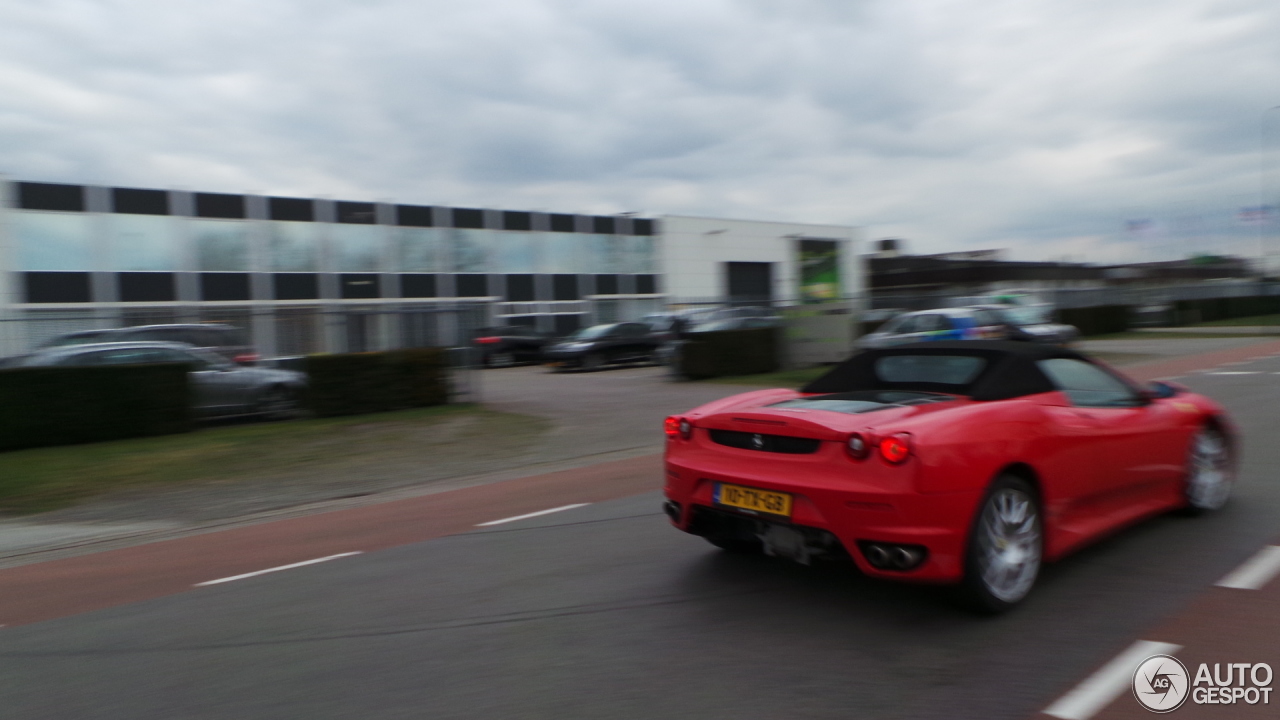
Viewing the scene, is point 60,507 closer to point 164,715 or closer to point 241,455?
point 241,455

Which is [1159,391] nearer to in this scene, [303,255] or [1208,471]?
[1208,471]

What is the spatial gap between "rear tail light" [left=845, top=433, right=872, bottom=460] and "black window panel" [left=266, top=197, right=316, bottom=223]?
37.6m

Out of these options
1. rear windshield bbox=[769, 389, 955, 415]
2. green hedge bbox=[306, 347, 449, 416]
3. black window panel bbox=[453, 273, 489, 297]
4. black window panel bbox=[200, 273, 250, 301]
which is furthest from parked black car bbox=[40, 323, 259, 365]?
black window panel bbox=[453, 273, 489, 297]

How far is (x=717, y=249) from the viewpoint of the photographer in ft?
172

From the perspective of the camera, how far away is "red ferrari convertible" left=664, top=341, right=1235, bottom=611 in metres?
4.11

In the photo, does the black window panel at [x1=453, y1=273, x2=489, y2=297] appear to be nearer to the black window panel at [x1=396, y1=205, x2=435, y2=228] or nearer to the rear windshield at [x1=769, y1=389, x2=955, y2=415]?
the black window panel at [x1=396, y1=205, x2=435, y2=228]

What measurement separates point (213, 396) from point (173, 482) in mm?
3893

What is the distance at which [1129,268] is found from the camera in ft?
280

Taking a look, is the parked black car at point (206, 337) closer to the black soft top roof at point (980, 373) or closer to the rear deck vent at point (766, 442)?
the black soft top roof at point (980, 373)

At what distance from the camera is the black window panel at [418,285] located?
139 ft

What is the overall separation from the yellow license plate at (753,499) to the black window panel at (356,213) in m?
38.3

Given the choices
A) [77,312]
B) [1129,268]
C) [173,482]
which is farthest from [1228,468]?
[1129,268]

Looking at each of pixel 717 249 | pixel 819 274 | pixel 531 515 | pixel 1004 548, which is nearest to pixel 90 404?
pixel 531 515

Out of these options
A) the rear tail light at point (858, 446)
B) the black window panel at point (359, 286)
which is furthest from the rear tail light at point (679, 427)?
the black window panel at point (359, 286)
